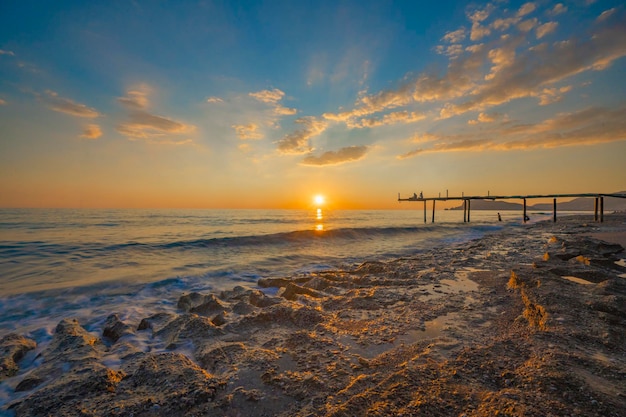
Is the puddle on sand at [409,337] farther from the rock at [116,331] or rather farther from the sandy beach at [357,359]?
the rock at [116,331]

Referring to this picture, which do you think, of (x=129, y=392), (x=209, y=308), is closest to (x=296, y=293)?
(x=209, y=308)

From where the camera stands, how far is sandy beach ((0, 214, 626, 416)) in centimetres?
264

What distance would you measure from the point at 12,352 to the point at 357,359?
5604mm

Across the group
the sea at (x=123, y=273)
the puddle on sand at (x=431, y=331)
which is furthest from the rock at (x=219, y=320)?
the puddle on sand at (x=431, y=331)

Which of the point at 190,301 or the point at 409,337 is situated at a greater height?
the point at 409,337

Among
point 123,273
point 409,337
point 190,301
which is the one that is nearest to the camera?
point 409,337

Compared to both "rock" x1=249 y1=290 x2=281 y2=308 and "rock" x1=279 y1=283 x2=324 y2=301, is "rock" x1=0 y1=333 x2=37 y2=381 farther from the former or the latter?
"rock" x1=279 y1=283 x2=324 y2=301

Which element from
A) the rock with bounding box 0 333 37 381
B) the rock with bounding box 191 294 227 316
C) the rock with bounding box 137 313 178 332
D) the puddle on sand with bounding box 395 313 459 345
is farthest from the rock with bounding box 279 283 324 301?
the rock with bounding box 0 333 37 381

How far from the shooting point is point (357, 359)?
12.3 ft

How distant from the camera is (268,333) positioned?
191 inches

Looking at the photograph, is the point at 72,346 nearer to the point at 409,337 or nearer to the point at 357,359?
the point at 357,359

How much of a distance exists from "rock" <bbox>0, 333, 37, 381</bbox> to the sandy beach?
0.02 meters

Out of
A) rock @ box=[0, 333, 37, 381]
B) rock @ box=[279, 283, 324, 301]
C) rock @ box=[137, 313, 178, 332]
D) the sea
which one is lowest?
the sea

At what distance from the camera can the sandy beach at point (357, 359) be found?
264 centimetres
